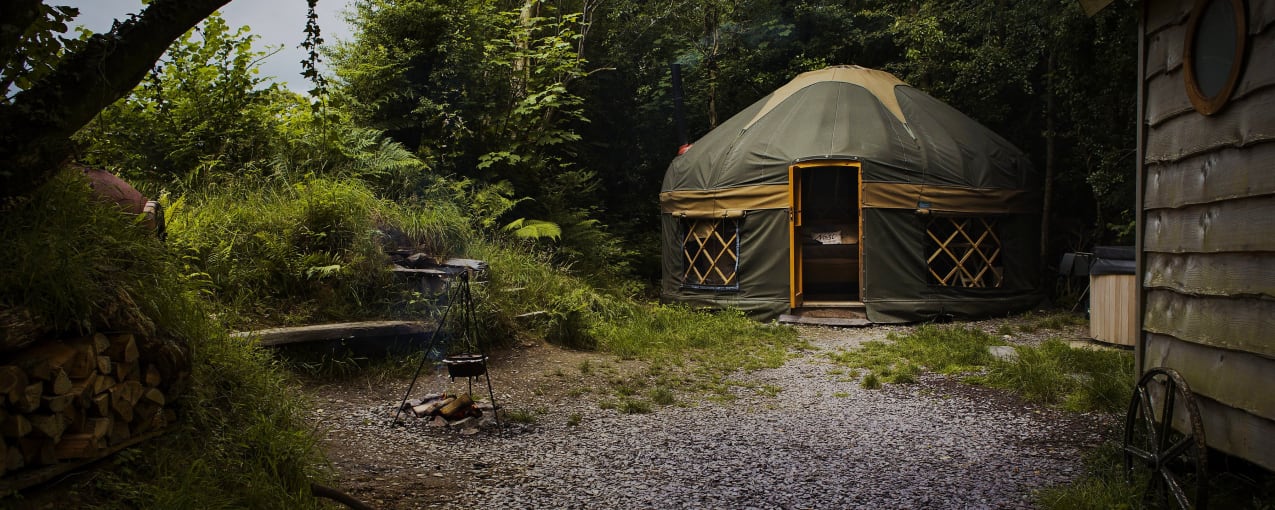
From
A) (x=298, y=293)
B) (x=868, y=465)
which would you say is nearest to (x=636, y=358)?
(x=298, y=293)

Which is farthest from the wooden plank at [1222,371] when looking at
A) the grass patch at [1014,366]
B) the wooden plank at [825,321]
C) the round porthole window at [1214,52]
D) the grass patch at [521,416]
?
the wooden plank at [825,321]

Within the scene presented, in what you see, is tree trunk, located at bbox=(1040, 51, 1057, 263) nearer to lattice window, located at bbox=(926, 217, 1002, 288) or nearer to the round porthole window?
lattice window, located at bbox=(926, 217, 1002, 288)

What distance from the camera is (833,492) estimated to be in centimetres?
285

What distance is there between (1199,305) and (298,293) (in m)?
4.35

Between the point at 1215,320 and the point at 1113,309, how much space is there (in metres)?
3.82

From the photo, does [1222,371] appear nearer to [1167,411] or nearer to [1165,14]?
[1167,411]

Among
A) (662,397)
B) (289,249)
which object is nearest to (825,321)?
(662,397)

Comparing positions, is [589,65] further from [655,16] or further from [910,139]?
[910,139]

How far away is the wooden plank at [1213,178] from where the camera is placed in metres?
2.10

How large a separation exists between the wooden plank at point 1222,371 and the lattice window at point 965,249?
A: 521 centimetres

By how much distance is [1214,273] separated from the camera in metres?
2.31

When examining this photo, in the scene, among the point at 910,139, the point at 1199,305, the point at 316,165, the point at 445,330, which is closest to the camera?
the point at 1199,305

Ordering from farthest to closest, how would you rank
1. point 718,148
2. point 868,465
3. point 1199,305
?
1. point 718,148
2. point 868,465
3. point 1199,305

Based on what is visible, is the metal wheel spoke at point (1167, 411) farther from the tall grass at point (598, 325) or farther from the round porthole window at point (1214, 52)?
the tall grass at point (598, 325)
